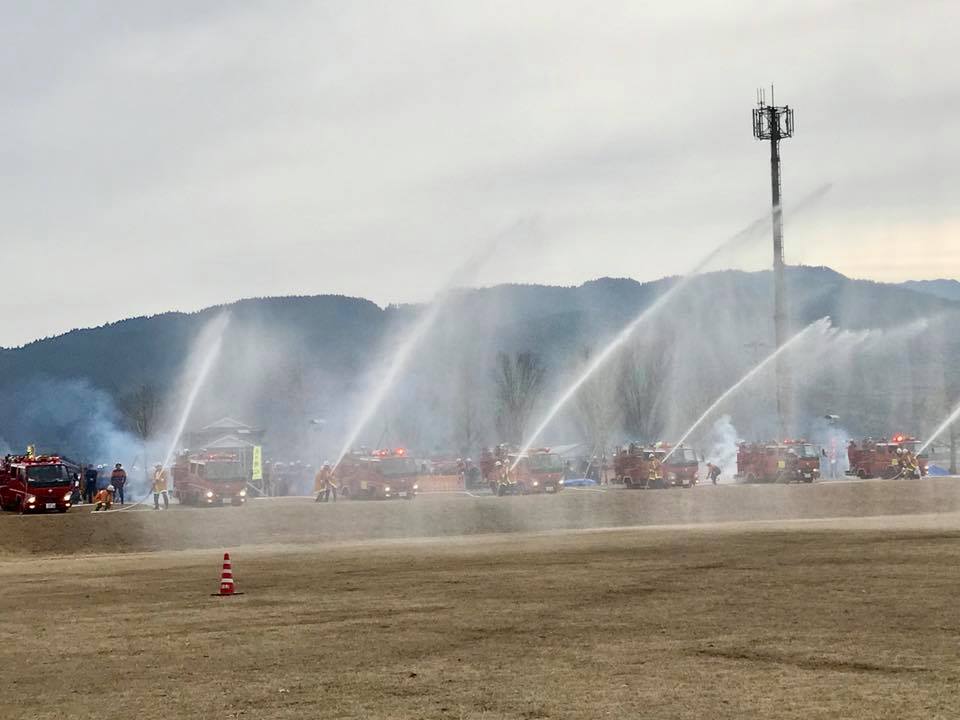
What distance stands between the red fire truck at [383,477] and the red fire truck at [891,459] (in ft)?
108

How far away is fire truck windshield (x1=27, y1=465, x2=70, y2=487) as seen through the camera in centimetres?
7825

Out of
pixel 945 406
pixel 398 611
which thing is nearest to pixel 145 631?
pixel 398 611

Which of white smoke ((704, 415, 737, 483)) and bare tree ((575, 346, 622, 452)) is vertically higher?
bare tree ((575, 346, 622, 452))

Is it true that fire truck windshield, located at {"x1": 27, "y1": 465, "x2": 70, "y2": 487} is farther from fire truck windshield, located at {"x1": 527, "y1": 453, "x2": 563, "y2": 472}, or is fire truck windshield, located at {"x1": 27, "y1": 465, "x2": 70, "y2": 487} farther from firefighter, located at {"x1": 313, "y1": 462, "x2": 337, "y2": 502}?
fire truck windshield, located at {"x1": 527, "y1": 453, "x2": 563, "y2": 472}

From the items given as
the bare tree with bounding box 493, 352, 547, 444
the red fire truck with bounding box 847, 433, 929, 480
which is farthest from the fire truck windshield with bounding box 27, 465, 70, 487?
the bare tree with bounding box 493, 352, 547, 444

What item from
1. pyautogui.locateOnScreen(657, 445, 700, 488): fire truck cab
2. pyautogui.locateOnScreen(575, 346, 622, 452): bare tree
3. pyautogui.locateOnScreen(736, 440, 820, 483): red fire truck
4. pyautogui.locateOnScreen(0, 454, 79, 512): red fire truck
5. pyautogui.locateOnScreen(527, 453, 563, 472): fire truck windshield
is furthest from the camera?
pyautogui.locateOnScreen(575, 346, 622, 452): bare tree

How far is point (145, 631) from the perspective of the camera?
27.4m

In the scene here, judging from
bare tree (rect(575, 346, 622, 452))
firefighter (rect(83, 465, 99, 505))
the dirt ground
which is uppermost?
bare tree (rect(575, 346, 622, 452))

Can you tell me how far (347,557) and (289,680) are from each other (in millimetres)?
24735

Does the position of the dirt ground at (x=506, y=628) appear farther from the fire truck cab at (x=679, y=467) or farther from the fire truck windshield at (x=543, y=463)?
the fire truck cab at (x=679, y=467)

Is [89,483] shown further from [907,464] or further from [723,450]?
[723,450]

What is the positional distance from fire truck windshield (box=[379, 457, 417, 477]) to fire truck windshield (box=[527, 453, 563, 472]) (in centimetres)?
748

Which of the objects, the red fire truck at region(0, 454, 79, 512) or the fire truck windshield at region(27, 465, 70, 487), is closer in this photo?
the red fire truck at region(0, 454, 79, 512)

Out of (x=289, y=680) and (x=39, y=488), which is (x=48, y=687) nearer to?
(x=289, y=680)
